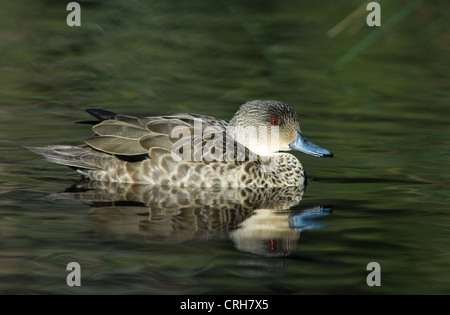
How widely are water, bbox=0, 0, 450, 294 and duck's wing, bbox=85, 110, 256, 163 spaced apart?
1.60ft

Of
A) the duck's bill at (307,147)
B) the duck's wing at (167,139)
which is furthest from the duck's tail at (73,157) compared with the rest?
the duck's bill at (307,147)

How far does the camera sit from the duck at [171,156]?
30.5 feet

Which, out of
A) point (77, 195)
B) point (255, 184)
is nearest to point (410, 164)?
point (255, 184)

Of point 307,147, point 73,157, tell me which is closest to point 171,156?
point 73,157

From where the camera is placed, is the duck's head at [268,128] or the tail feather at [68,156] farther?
the duck's head at [268,128]

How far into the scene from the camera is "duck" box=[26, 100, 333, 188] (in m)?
9.29

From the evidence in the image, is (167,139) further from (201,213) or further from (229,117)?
(229,117)

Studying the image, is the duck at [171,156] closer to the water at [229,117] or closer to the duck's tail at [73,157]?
the duck's tail at [73,157]

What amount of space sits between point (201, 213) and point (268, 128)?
6.36ft

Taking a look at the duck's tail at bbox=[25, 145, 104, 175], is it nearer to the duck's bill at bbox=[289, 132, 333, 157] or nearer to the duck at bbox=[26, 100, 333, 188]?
the duck at bbox=[26, 100, 333, 188]

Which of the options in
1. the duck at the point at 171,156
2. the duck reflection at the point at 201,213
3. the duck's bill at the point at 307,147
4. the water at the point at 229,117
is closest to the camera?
the water at the point at 229,117

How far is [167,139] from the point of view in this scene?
9336 millimetres

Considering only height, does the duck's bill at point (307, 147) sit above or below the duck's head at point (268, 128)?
below

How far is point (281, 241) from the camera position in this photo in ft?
24.6
